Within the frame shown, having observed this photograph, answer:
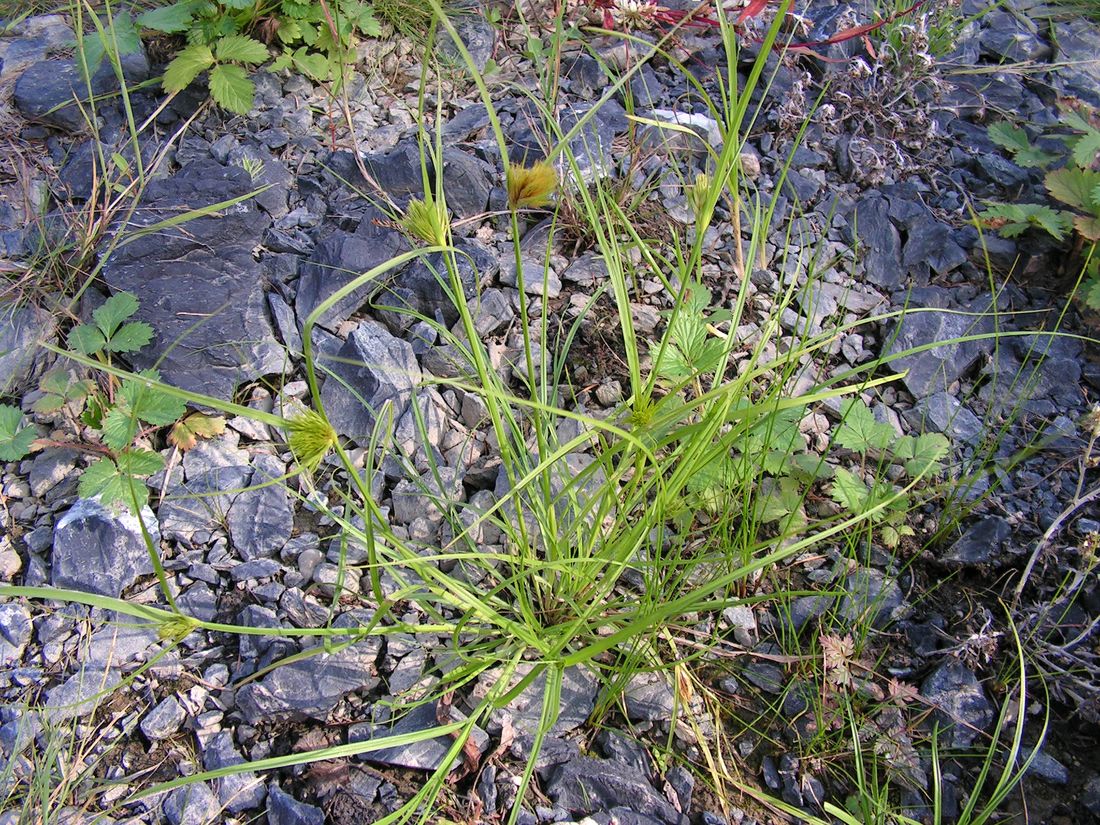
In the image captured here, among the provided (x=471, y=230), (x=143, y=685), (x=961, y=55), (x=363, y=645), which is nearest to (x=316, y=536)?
(x=363, y=645)

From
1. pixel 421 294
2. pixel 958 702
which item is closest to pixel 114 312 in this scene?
pixel 421 294

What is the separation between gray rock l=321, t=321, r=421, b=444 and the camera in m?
1.69

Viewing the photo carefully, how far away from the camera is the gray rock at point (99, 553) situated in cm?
148

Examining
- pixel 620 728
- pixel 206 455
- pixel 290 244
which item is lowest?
pixel 620 728

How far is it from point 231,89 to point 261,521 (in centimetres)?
111

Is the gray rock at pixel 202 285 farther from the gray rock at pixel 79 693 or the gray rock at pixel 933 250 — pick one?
the gray rock at pixel 933 250

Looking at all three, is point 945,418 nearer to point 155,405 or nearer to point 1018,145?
point 1018,145

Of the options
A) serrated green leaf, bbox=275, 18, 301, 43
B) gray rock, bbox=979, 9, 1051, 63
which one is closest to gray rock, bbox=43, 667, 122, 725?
serrated green leaf, bbox=275, 18, 301, 43

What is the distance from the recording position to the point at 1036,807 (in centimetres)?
132

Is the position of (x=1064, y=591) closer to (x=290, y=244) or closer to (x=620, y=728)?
(x=620, y=728)

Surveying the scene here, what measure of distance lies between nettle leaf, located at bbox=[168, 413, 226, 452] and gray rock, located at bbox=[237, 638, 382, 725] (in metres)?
0.51

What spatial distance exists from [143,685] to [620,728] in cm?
78

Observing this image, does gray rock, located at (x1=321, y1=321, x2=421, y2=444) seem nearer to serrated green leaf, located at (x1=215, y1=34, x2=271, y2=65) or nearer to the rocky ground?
Answer: the rocky ground

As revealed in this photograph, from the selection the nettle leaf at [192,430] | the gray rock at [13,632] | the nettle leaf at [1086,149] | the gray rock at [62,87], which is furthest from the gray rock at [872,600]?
the gray rock at [62,87]
